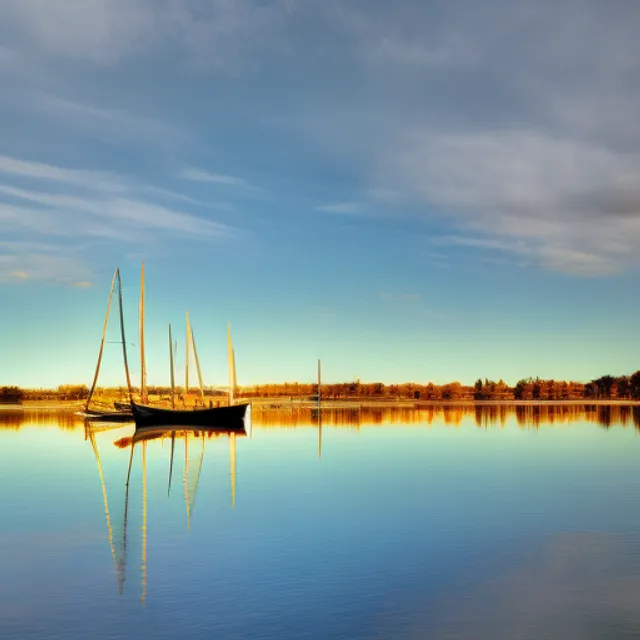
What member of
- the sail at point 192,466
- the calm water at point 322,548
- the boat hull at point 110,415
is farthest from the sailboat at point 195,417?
the calm water at point 322,548

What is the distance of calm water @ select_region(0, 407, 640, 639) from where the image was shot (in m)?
15.6

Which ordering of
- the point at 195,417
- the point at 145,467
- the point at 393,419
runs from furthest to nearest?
the point at 393,419 → the point at 195,417 → the point at 145,467

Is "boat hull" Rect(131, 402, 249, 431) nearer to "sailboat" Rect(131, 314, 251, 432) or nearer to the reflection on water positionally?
"sailboat" Rect(131, 314, 251, 432)

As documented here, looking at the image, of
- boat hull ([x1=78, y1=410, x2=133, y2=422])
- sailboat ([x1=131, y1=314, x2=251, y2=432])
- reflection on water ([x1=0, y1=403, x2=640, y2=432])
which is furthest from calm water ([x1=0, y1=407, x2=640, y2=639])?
boat hull ([x1=78, y1=410, x2=133, y2=422])

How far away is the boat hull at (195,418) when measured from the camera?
3086 inches

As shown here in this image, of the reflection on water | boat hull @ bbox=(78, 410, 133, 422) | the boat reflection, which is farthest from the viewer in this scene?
boat hull @ bbox=(78, 410, 133, 422)

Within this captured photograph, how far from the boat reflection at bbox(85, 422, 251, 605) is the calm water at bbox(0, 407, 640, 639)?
0.44 feet

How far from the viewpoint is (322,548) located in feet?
72.5

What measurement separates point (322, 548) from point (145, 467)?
2284 centimetres

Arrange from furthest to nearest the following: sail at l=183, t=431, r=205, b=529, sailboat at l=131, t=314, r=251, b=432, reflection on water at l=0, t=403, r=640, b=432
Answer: reflection on water at l=0, t=403, r=640, b=432 → sailboat at l=131, t=314, r=251, b=432 → sail at l=183, t=431, r=205, b=529

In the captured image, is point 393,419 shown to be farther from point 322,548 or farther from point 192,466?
point 322,548

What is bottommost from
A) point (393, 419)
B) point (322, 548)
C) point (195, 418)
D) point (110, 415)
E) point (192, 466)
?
point (322, 548)

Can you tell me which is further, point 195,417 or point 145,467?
point 195,417

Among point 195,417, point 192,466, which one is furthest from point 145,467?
point 195,417
